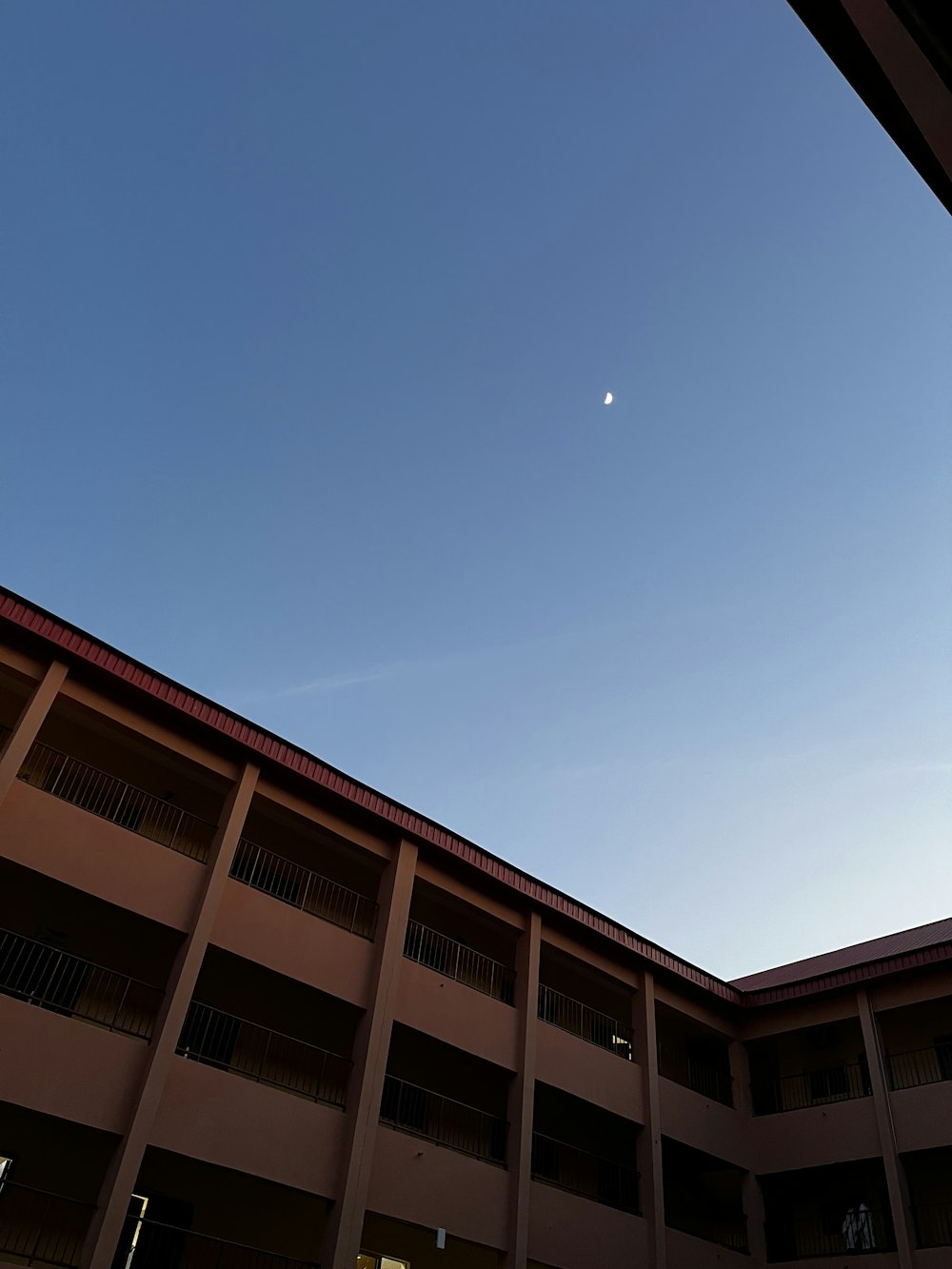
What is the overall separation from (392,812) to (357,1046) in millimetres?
4499

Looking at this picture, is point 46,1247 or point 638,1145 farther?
point 638,1145

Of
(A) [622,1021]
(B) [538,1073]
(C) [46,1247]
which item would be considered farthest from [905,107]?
(A) [622,1021]

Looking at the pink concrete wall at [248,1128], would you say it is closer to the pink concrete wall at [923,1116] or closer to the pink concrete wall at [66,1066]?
the pink concrete wall at [66,1066]

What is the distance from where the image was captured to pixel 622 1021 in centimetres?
2584

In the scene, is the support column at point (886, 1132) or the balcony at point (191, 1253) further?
the support column at point (886, 1132)

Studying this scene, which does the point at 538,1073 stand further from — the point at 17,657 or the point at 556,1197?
the point at 17,657

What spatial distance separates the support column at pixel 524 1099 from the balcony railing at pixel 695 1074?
5633 millimetres

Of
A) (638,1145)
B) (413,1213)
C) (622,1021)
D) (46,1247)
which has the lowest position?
(46,1247)

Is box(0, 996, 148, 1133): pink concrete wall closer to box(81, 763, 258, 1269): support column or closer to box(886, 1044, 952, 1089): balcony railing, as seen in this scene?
box(81, 763, 258, 1269): support column

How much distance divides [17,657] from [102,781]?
11.5 ft

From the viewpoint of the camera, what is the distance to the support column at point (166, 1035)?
554 inches

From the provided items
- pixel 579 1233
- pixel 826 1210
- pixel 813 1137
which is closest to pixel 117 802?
pixel 579 1233

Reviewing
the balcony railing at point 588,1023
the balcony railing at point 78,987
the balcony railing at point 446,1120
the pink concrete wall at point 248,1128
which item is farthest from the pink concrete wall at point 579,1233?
the balcony railing at point 78,987

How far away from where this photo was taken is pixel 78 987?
1761cm
